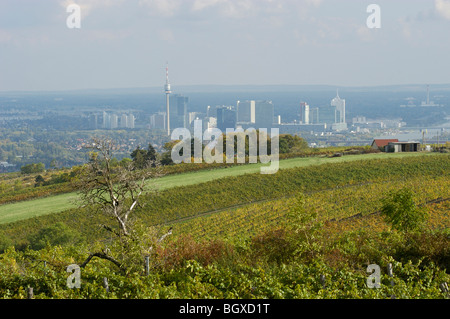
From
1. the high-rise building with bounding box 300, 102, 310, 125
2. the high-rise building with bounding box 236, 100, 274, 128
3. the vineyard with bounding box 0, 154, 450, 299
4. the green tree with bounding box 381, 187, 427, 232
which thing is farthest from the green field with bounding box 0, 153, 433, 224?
the high-rise building with bounding box 300, 102, 310, 125

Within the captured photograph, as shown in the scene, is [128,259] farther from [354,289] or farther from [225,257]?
[354,289]

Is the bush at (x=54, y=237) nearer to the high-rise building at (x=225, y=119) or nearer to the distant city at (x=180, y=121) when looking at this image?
the distant city at (x=180, y=121)

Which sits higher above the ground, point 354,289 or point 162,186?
point 354,289

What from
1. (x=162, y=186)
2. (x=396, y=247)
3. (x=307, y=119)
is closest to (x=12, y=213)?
(x=162, y=186)

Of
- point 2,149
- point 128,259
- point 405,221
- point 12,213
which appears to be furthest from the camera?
point 2,149

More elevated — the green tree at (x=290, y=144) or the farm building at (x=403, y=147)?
the farm building at (x=403, y=147)

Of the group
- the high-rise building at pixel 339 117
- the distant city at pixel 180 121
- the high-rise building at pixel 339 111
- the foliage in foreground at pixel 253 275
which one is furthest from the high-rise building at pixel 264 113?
the foliage in foreground at pixel 253 275

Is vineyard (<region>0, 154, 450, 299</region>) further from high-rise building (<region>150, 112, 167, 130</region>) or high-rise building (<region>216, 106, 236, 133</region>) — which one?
high-rise building (<region>150, 112, 167, 130</region>)

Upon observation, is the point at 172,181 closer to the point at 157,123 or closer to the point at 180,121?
the point at 180,121
